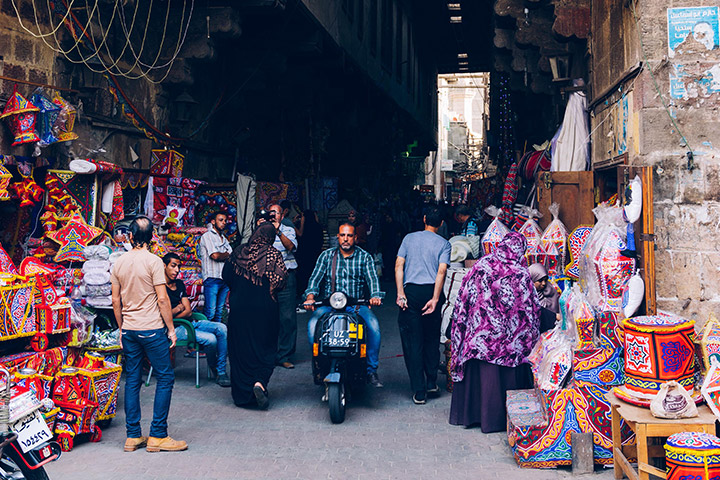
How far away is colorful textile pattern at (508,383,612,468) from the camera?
4.91 m

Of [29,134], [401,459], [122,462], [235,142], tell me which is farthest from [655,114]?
[235,142]

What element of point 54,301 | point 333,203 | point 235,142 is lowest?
point 54,301

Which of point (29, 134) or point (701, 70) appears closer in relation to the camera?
point (701, 70)

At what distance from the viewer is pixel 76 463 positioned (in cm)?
514

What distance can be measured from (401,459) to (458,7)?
23208 millimetres

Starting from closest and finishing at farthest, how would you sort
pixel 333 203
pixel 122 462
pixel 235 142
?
1. pixel 122 462
2. pixel 235 142
3. pixel 333 203

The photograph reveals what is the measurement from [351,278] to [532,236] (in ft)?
6.41

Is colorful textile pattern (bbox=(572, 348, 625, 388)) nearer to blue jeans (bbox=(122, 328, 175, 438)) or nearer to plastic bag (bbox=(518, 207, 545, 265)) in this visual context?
plastic bag (bbox=(518, 207, 545, 265))

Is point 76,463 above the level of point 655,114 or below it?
below

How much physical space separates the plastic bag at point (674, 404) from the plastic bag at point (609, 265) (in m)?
1.17

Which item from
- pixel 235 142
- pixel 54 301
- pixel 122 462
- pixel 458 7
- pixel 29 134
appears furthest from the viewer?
pixel 458 7

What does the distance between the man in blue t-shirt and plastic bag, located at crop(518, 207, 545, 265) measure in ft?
3.03

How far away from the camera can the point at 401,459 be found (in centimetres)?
524

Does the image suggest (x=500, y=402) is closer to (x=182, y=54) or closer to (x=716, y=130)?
(x=716, y=130)
